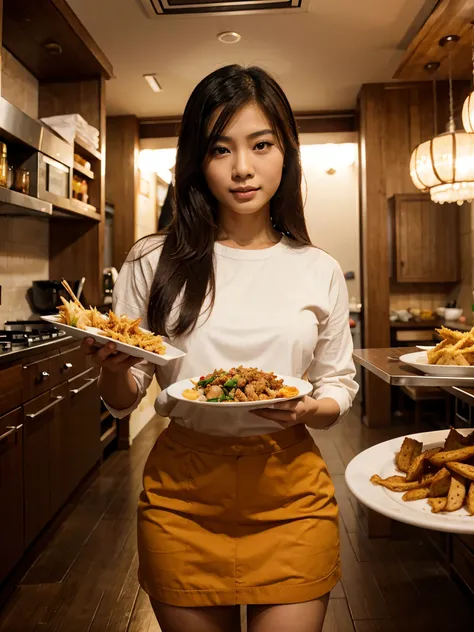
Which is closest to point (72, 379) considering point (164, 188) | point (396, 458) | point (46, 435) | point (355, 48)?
point (46, 435)

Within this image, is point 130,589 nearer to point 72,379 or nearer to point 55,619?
point 55,619

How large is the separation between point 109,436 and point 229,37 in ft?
9.76

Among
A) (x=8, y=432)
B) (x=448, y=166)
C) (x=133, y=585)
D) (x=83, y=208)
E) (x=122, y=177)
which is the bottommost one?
(x=133, y=585)

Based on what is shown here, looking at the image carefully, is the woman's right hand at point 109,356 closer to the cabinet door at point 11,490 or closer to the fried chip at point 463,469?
the fried chip at point 463,469

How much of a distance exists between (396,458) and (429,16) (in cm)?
344

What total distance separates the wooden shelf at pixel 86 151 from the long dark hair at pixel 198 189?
2690mm

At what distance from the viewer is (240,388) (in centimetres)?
98

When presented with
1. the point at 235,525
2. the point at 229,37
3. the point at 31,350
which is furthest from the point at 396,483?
the point at 229,37

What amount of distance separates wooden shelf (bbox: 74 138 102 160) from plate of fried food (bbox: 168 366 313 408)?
309 cm

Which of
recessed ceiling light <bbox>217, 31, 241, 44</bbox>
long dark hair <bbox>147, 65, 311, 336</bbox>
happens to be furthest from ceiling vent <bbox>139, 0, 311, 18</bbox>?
long dark hair <bbox>147, 65, 311, 336</bbox>

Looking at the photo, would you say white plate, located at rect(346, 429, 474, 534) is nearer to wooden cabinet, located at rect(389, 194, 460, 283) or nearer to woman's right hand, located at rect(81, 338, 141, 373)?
woman's right hand, located at rect(81, 338, 141, 373)

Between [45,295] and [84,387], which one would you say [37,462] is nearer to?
[84,387]

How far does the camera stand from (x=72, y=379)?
314 centimetres

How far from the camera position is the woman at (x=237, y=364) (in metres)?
1.06
